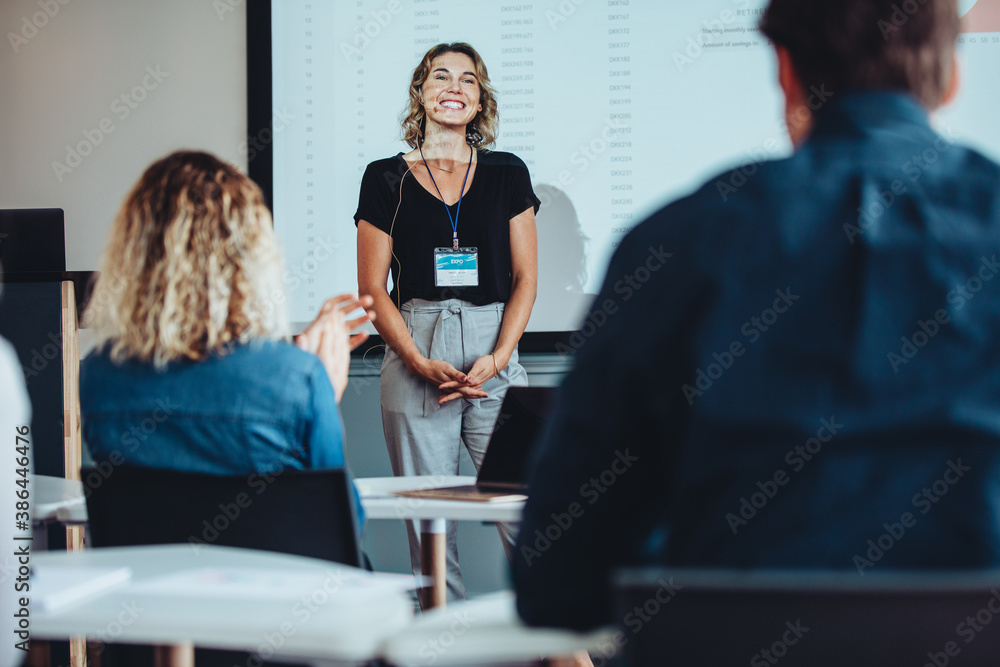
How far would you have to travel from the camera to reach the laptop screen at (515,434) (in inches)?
75.0

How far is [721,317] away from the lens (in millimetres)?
729

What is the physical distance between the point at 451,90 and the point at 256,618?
2.60 meters

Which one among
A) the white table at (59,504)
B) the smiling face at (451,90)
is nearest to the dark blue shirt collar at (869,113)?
the white table at (59,504)

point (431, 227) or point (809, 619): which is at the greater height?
point (431, 227)

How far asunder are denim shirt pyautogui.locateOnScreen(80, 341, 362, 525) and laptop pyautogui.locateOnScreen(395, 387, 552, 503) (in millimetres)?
533

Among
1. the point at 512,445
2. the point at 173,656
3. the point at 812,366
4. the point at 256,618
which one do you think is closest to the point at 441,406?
the point at 512,445

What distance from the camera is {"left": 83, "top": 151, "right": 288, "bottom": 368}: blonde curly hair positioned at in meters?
1.36

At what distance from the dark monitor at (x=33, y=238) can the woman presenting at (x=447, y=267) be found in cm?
113

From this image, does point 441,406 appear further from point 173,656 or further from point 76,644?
point 173,656

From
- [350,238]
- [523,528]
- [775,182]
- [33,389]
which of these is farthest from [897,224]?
[350,238]

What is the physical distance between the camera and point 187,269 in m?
1.43

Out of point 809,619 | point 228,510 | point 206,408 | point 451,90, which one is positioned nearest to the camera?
point 809,619

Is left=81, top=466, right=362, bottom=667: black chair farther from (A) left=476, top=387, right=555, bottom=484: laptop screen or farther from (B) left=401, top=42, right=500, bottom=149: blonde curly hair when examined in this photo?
(B) left=401, top=42, right=500, bottom=149: blonde curly hair

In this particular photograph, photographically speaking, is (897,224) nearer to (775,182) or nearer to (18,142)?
(775,182)
